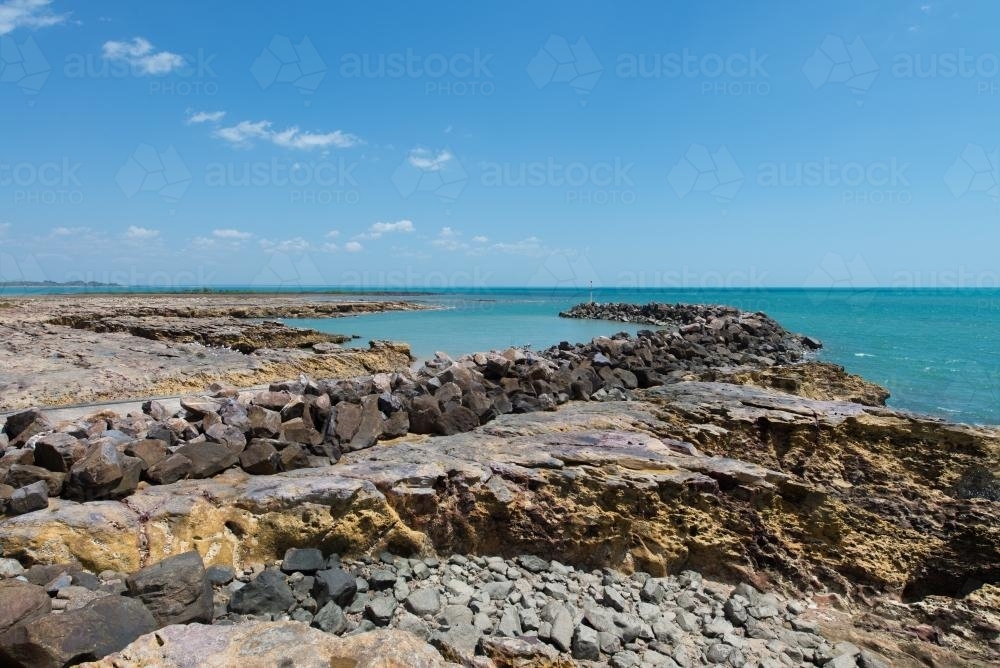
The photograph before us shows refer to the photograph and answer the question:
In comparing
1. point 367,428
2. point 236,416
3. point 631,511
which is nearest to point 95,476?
point 236,416

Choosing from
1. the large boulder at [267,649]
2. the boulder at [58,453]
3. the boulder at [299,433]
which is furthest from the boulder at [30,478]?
the large boulder at [267,649]

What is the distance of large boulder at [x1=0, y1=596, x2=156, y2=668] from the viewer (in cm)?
278

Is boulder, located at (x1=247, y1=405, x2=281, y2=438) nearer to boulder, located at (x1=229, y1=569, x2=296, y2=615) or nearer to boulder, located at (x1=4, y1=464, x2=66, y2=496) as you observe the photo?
boulder, located at (x1=4, y1=464, x2=66, y2=496)

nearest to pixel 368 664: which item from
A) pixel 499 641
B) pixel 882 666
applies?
pixel 499 641

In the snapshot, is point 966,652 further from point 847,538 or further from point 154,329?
point 154,329

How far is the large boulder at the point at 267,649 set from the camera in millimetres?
2826

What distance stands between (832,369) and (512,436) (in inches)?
338

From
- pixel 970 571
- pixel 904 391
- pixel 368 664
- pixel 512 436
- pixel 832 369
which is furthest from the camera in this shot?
pixel 904 391

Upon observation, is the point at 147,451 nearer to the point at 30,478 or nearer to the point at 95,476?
the point at 95,476

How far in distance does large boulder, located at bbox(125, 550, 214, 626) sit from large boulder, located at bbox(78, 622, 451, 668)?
496mm

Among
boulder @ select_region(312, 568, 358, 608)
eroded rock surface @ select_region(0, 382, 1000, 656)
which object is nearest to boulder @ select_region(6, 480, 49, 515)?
eroded rock surface @ select_region(0, 382, 1000, 656)

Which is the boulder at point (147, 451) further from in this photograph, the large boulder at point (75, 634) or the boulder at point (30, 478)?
the large boulder at point (75, 634)

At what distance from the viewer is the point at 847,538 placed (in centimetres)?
570

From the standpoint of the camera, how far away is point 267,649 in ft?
9.60
